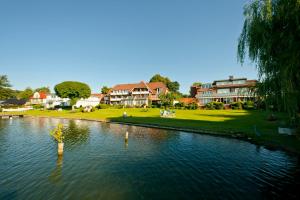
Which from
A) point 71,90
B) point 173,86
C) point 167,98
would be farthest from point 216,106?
point 71,90

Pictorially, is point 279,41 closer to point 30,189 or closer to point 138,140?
point 138,140

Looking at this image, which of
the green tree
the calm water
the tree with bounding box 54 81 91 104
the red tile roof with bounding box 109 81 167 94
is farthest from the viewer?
the green tree

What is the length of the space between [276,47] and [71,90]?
8303 cm

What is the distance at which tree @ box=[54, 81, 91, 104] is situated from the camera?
85.5m

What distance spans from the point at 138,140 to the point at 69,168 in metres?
10.6

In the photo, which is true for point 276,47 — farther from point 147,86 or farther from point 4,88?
point 4,88

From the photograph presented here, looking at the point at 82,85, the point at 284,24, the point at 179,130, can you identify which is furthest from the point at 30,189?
the point at 82,85

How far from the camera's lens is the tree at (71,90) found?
85.5 meters

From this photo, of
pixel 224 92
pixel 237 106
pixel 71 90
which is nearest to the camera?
pixel 237 106

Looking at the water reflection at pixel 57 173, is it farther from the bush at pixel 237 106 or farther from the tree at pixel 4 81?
the tree at pixel 4 81

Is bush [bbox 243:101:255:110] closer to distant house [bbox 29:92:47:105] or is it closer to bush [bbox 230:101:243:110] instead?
bush [bbox 230:101:243:110]

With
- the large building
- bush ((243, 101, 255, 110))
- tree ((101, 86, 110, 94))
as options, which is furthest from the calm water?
tree ((101, 86, 110, 94))

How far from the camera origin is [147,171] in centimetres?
1398

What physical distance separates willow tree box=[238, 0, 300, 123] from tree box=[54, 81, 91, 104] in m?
78.2
